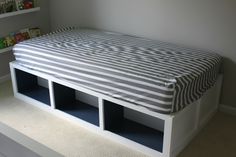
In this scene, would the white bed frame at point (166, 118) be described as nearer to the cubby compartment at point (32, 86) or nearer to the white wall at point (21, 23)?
the cubby compartment at point (32, 86)

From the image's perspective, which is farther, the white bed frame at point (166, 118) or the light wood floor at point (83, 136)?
the light wood floor at point (83, 136)

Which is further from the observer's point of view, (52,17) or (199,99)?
(52,17)

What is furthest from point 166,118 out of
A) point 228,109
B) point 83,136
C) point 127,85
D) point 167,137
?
point 228,109

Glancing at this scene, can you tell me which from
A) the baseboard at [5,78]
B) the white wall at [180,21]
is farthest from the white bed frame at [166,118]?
the baseboard at [5,78]

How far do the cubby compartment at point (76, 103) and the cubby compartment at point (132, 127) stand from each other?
0.57ft

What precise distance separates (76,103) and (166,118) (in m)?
1.05

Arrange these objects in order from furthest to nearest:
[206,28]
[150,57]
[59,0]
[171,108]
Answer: [59,0]
[206,28]
[150,57]
[171,108]

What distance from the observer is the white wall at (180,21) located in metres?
2.56

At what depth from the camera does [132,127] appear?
2391mm

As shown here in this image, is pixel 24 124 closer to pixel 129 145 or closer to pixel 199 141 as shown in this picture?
pixel 129 145

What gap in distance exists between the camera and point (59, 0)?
11.9 ft

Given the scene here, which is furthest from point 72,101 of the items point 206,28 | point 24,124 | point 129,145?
point 206,28

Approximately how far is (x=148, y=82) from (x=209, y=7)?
1.02m

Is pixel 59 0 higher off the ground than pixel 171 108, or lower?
higher
